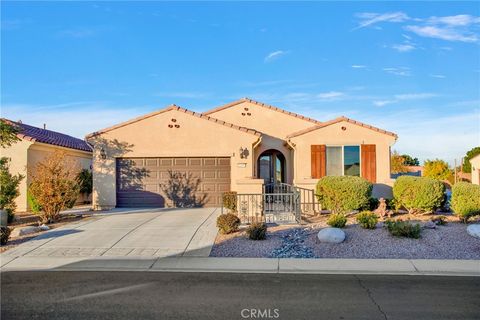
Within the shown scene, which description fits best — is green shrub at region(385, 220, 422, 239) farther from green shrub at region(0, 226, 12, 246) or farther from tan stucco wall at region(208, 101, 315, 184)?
green shrub at region(0, 226, 12, 246)

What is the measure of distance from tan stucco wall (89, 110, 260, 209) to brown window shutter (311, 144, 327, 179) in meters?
2.48

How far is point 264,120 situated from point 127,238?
11.1 metres

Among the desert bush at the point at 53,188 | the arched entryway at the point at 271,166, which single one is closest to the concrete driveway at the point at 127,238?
the desert bush at the point at 53,188

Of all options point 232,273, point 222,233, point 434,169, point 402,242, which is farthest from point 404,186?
point 434,169

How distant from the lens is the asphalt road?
5422 millimetres

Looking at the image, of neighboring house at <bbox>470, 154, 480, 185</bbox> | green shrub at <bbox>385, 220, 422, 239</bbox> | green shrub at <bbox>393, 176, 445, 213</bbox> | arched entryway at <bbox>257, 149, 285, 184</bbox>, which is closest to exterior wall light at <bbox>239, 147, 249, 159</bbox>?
arched entryway at <bbox>257, 149, 285, 184</bbox>

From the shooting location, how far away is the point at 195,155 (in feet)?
53.6

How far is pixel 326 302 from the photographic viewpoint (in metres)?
5.84

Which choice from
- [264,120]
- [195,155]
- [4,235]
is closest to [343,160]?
[264,120]

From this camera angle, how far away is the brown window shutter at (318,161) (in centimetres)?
1633

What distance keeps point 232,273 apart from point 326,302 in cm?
228

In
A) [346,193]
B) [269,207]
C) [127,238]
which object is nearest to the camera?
[127,238]

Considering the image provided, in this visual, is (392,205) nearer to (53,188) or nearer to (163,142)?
(163,142)

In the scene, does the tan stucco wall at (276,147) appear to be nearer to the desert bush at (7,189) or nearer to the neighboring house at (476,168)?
the desert bush at (7,189)
